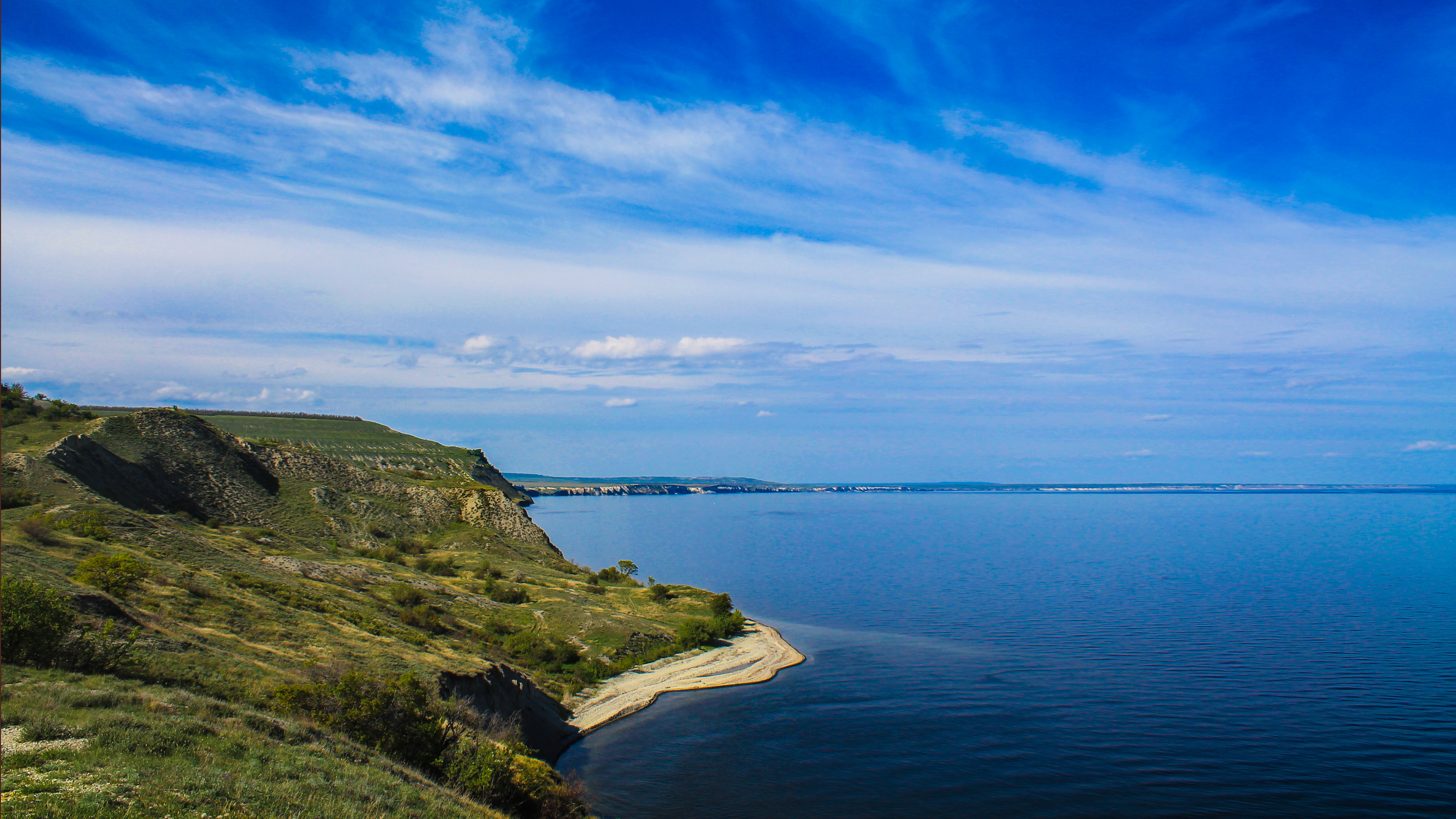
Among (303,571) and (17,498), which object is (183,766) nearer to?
(303,571)

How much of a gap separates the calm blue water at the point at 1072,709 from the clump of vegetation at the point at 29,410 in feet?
192

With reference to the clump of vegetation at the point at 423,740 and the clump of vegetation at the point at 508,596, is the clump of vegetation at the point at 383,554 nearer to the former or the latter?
the clump of vegetation at the point at 508,596

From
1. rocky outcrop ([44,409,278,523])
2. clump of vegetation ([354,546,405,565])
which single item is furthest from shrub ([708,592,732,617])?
rocky outcrop ([44,409,278,523])

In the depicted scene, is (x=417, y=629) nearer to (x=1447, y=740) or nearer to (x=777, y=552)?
Answer: (x=1447, y=740)

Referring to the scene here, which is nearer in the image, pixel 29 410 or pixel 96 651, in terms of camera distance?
pixel 96 651

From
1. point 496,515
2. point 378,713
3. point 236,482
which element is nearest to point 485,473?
point 496,515

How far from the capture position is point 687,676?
46.5 meters

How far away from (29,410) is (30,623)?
60905 mm

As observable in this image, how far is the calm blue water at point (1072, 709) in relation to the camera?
28578 mm

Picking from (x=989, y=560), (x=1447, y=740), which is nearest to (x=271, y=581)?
(x=1447, y=740)

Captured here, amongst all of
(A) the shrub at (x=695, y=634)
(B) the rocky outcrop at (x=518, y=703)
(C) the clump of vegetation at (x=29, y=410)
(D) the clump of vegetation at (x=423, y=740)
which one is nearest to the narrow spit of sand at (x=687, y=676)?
(A) the shrub at (x=695, y=634)

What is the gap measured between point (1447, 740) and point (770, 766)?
95.8ft

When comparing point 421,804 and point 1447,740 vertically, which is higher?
point 421,804

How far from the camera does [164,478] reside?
206 feet
